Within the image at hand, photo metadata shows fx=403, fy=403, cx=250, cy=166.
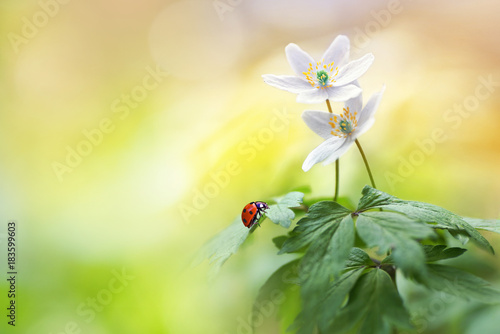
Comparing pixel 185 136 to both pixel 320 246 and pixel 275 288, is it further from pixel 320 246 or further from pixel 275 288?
pixel 320 246

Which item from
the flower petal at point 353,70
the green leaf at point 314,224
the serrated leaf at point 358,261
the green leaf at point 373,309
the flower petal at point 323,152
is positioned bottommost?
the green leaf at point 373,309

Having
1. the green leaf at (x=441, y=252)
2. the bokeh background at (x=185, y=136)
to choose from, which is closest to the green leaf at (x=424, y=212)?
the green leaf at (x=441, y=252)

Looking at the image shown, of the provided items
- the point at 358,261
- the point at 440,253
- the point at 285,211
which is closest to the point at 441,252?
the point at 440,253

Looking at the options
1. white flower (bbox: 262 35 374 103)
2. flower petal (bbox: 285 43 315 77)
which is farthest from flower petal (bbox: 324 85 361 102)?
flower petal (bbox: 285 43 315 77)

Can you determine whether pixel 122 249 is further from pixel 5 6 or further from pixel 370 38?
pixel 370 38

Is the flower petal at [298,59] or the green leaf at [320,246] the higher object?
the flower petal at [298,59]

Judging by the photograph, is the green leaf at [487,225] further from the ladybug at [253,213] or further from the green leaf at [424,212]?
the ladybug at [253,213]
